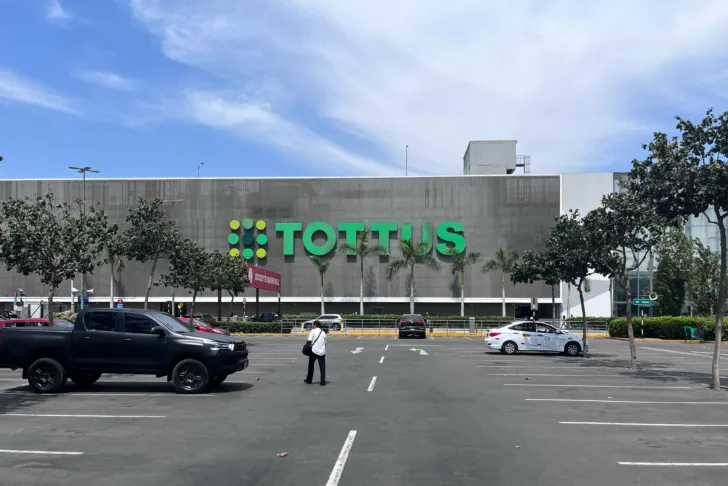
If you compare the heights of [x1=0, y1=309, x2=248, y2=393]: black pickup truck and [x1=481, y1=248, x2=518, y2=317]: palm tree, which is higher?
[x1=481, y1=248, x2=518, y2=317]: palm tree

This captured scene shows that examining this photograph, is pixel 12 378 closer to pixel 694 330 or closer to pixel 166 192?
pixel 694 330

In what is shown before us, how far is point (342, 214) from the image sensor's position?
231 feet

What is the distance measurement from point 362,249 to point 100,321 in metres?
51.5

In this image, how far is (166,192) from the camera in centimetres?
7150

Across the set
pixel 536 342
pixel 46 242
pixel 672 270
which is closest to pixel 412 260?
pixel 672 270

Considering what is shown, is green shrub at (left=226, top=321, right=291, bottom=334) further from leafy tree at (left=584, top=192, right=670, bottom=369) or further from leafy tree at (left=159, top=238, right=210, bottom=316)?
leafy tree at (left=584, top=192, right=670, bottom=369)

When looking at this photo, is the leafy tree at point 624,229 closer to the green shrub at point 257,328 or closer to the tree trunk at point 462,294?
the green shrub at point 257,328

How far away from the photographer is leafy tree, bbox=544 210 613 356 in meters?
25.9

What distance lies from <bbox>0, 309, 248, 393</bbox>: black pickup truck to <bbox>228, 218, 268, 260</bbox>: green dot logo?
179 feet

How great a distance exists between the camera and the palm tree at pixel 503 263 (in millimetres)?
64938

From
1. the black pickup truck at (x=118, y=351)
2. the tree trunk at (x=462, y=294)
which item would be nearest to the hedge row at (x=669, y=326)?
the tree trunk at (x=462, y=294)

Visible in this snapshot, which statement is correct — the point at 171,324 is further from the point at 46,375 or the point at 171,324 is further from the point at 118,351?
the point at 46,375

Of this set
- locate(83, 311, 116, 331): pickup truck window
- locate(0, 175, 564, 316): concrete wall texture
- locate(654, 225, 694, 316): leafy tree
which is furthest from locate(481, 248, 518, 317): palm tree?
locate(83, 311, 116, 331): pickup truck window

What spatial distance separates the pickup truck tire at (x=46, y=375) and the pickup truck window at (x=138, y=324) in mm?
1775
